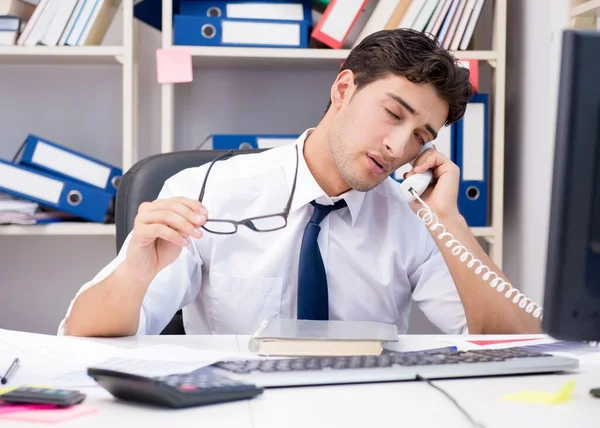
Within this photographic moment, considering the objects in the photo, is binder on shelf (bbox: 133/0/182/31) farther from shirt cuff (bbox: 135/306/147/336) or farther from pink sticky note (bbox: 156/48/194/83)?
shirt cuff (bbox: 135/306/147/336)

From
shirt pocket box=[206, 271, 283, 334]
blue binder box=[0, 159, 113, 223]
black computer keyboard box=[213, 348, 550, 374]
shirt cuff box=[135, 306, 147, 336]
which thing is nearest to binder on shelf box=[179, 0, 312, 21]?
blue binder box=[0, 159, 113, 223]

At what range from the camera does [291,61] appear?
2301 millimetres

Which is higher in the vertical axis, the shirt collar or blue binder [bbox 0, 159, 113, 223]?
blue binder [bbox 0, 159, 113, 223]

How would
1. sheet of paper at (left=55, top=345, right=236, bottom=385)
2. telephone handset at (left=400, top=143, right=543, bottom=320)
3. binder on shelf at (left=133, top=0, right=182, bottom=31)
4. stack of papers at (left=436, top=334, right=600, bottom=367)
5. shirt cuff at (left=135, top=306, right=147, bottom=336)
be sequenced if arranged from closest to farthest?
sheet of paper at (left=55, top=345, right=236, bottom=385) < stack of papers at (left=436, top=334, right=600, bottom=367) < shirt cuff at (left=135, top=306, right=147, bottom=336) < telephone handset at (left=400, top=143, right=543, bottom=320) < binder on shelf at (left=133, top=0, right=182, bottom=31)

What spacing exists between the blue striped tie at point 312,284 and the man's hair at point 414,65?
37 cm

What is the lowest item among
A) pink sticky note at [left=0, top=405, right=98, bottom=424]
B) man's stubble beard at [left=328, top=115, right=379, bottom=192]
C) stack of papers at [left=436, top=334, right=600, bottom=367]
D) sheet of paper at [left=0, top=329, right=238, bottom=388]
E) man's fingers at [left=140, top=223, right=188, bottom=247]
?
pink sticky note at [left=0, top=405, right=98, bottom=424]

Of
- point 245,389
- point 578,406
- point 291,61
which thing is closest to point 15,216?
point 291,61

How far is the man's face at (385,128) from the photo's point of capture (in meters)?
1.53

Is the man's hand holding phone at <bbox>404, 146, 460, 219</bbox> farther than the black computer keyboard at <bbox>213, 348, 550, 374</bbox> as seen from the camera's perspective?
Yes

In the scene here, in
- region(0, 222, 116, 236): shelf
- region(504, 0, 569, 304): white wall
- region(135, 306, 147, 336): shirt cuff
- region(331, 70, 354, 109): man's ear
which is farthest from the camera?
region(0, 222, 116, 236): shelf

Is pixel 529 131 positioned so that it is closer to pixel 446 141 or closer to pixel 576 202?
pixel 446 141

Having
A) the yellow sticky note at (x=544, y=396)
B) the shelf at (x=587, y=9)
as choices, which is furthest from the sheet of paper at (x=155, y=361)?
the shelf at (x=587, y=9)

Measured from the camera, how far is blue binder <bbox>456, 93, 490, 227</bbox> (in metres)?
2.21

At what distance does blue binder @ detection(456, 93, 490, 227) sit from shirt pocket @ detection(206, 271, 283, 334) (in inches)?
34.1
